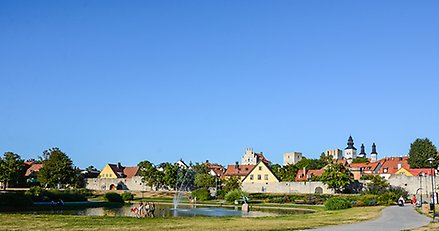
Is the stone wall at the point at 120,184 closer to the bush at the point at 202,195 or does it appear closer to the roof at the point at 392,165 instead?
the bush at the point at 202,195

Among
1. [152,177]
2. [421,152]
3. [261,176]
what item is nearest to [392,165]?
[421,152]

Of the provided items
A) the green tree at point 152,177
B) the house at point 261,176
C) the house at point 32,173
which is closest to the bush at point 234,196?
the house at point 261,176

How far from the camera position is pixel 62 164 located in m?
77.0

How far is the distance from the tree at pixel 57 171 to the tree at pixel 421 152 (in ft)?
224

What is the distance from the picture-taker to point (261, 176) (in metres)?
81.8

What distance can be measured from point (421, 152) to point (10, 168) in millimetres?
79479

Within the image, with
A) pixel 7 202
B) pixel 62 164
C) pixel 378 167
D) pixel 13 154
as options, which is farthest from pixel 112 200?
pixel 378 167

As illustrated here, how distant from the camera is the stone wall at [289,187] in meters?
68.7

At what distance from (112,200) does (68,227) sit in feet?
109

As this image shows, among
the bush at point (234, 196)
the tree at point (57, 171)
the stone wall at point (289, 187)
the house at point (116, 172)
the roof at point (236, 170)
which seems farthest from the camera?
the roof at point (236, 170)

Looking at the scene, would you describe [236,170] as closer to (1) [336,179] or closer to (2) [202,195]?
(1) [336,179]

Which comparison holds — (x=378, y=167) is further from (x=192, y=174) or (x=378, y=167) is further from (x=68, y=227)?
(x=68, y=227)

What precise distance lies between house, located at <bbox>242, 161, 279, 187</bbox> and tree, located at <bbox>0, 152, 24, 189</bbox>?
39.1 m

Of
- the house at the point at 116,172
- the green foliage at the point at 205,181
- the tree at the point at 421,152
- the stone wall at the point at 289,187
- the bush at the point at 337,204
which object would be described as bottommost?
the bush at the point at 337,204
